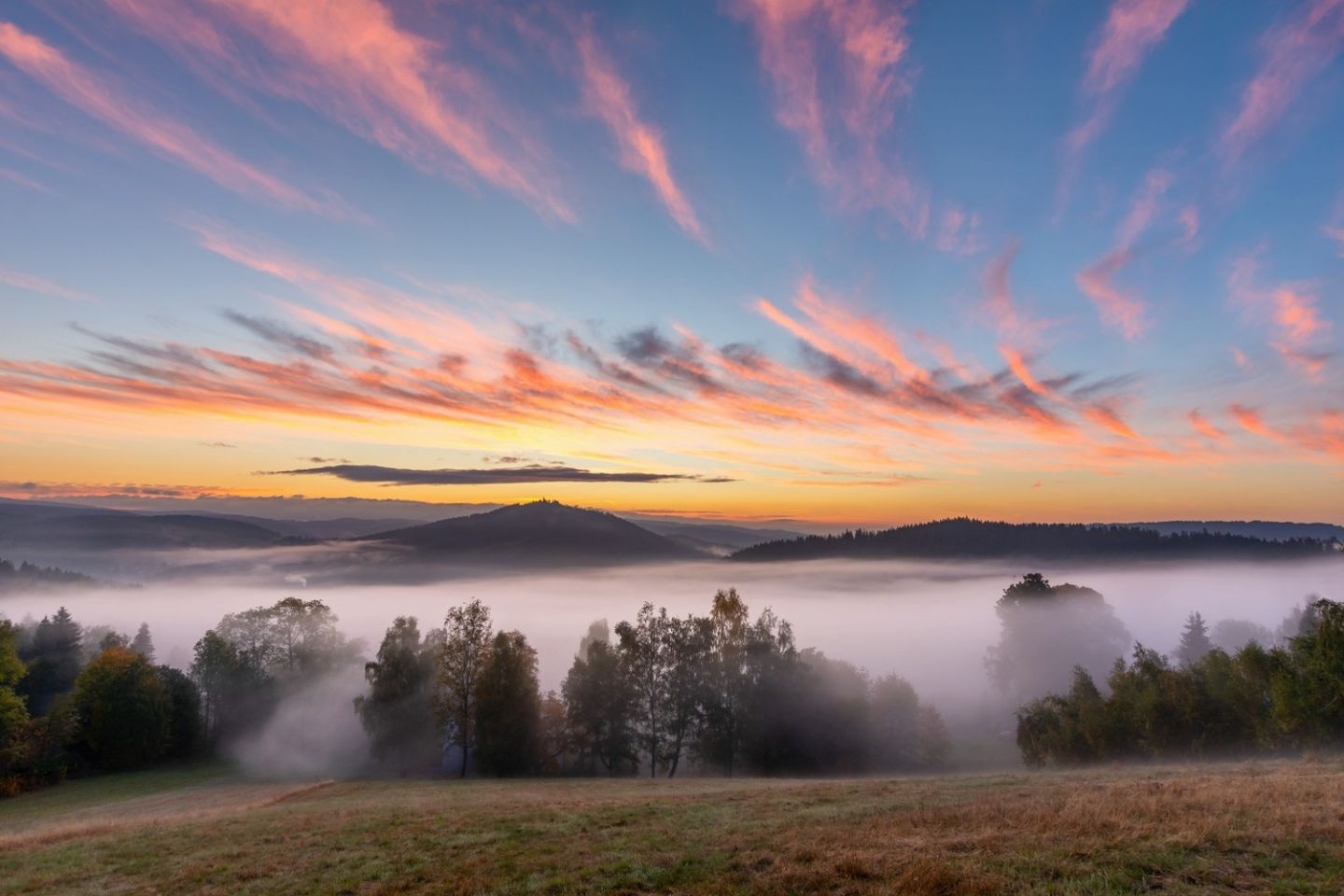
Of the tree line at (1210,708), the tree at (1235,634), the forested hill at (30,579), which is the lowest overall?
the forested hill at (30,579)

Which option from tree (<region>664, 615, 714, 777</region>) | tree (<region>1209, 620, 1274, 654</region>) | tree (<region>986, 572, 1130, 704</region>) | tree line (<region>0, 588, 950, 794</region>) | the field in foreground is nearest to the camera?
the field in foreground

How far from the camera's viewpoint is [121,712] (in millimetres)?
58375

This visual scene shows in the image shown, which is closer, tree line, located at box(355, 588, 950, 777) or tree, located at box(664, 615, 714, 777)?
tree line, located at box(355, 588, 950, 777)

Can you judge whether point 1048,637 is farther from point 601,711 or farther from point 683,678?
point 601,711

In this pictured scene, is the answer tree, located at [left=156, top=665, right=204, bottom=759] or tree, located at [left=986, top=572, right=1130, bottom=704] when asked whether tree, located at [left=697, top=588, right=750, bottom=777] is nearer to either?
tree, located at [left=986, top=572, right=1130, bottom=704]

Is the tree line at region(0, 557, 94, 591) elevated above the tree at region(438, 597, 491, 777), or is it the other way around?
the tree at region(438, 597, 491, 777)

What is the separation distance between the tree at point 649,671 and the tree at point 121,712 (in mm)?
48742

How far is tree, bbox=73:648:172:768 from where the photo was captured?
188 feet

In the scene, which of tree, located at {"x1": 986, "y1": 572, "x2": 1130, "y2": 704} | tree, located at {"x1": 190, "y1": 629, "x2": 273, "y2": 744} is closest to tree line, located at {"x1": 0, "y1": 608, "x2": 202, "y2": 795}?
tree, located at {"x1": 190, "y1": 629, "x2": 273, "y2": 744}

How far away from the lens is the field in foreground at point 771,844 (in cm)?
1087

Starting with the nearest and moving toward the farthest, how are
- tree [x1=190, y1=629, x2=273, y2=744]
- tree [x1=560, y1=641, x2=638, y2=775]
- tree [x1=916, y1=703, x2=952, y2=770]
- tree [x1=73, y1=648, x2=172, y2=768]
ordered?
tree [x1=560, y1=641, x2=638, y2=775], tree [x1=73, y1=648, x2=172, y2=768], tree [x1=916, y1=703, x2=952, y2=770], tree [x1=190, y1=629, x2=273, y2=744]

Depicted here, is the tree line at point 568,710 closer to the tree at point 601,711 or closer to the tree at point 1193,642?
the tree at point 601,711

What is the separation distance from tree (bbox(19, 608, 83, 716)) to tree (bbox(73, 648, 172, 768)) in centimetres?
1397

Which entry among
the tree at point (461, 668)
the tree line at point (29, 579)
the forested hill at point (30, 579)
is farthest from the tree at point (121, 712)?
the tree line at point (29, 579)
